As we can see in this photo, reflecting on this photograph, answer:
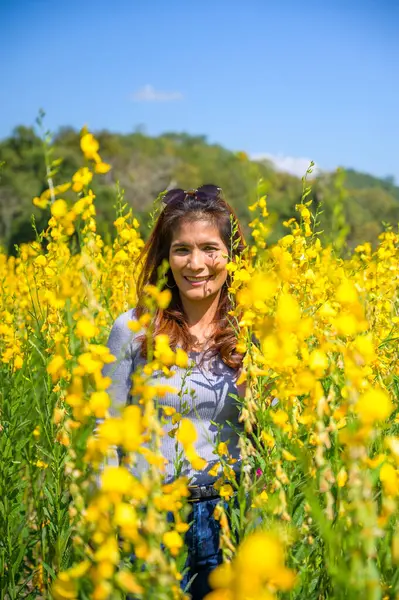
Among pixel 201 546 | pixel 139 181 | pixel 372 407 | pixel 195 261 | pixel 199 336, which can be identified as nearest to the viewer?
pixel 372 407

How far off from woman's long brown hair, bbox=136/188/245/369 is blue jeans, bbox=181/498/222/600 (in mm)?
460

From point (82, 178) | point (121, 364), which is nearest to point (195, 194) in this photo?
point (121, 364)

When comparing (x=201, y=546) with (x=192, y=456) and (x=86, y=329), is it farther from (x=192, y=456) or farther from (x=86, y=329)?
(x=86, y=329)

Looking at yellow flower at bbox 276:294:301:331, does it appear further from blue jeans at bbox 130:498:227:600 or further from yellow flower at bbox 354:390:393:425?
blue jeans at bbox 130:498:227:600

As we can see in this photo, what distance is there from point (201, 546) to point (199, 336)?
27.4 inches

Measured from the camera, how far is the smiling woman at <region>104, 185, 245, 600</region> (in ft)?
6.25

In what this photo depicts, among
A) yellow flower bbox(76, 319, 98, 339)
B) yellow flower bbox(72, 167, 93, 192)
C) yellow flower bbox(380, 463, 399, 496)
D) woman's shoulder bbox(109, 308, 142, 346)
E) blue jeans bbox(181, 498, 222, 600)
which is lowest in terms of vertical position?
blue jeans bbox(181, 498, 222, 600)

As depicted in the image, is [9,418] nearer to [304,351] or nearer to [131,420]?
[304,351]

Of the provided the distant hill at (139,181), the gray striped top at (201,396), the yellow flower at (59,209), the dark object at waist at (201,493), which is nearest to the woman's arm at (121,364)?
the gray striped top at (201,396)

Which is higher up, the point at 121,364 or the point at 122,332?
the point at 122,332

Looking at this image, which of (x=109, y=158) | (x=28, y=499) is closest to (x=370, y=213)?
(x=109, y=158)

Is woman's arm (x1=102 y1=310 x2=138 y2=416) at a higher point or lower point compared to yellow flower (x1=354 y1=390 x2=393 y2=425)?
lower

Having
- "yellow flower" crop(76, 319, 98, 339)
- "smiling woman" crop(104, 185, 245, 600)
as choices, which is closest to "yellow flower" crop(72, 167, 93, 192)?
"yellow flower" crop(76, 319, 98, 339)

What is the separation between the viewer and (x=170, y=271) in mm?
2420
